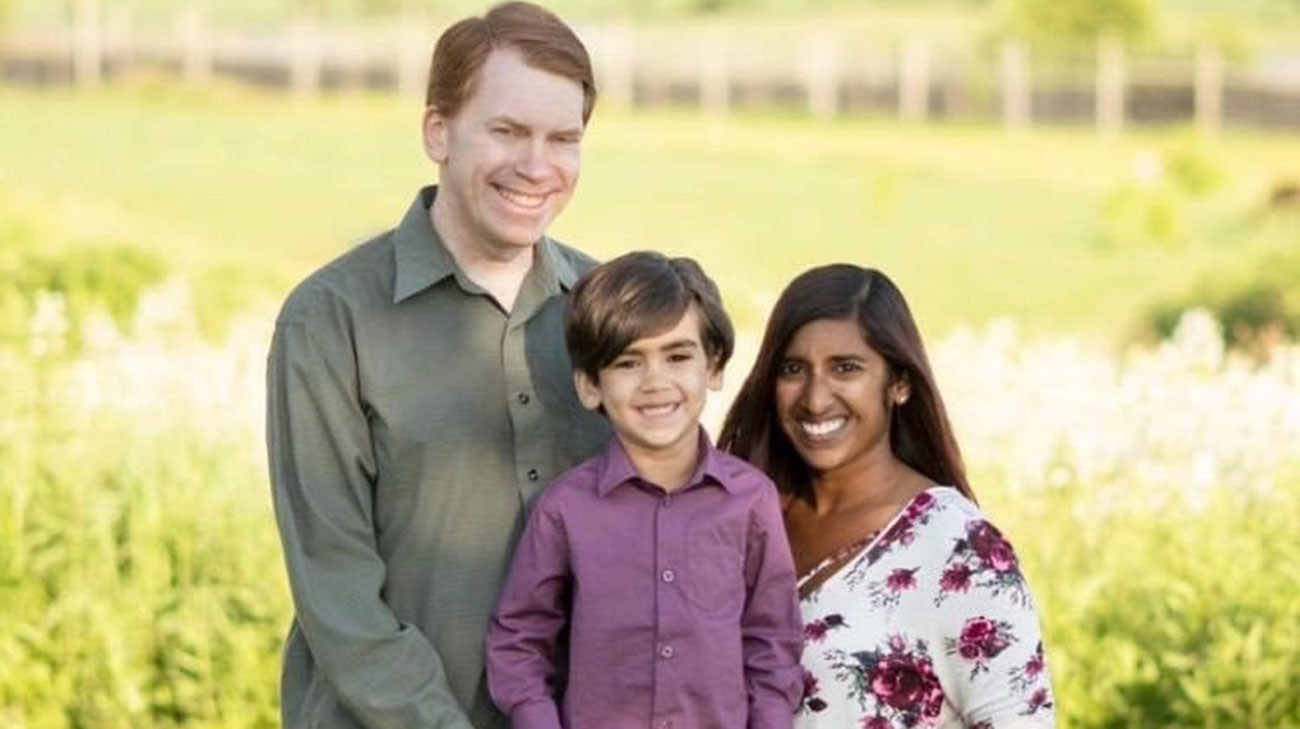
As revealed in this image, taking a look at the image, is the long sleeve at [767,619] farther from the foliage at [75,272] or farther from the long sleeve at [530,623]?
the foliage at [75,272]

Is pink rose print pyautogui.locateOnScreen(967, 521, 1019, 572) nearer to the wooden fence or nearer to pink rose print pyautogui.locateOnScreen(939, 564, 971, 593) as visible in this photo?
pink rose print pyautogui.locateOnScreen(939, 564, 971, 593)

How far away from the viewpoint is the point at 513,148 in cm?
361

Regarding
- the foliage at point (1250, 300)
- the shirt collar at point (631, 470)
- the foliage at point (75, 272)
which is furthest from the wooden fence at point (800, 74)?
the shirt collar at point (631, 470)

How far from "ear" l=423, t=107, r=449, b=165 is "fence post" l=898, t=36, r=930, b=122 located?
37.6m

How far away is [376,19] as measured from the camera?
51.0m

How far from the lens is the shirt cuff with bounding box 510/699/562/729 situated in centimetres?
358

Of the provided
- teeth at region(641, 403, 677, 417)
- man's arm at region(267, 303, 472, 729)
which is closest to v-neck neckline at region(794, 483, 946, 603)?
teeth at region(641, 403, 677, 417)

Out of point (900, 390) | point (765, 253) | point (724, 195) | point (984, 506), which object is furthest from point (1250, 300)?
point (900, 390)

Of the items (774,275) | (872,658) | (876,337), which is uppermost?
(876,337)

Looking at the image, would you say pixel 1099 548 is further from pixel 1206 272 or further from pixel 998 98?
pixel 998 98

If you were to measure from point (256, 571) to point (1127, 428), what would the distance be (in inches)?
94.4

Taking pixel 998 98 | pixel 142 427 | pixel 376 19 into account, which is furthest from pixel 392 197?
pixel 376 19

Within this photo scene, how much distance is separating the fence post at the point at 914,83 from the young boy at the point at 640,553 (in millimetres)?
37719

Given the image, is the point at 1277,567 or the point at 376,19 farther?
the point at 376,19
